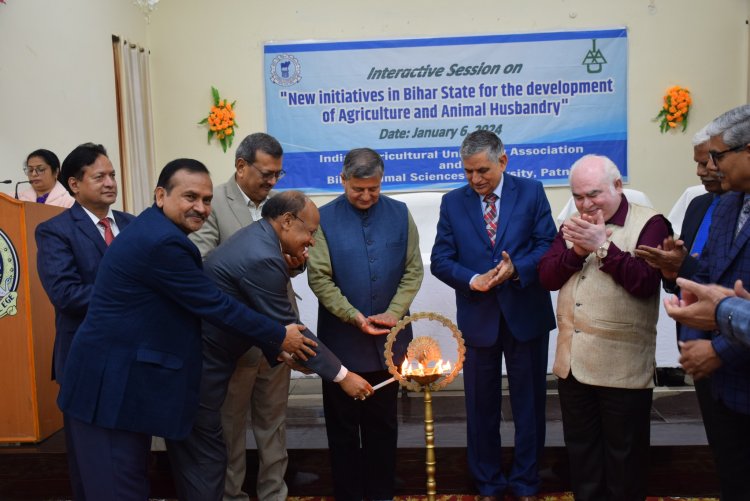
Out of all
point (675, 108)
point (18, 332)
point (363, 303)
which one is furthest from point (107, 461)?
point (675, 108)

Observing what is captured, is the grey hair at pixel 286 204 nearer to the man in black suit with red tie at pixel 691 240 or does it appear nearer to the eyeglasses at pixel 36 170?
the man in black suit with red tie at pixel 691 240

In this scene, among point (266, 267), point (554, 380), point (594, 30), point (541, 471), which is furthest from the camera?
point (594, 30)

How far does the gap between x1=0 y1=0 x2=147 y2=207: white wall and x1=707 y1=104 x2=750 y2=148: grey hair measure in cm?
444

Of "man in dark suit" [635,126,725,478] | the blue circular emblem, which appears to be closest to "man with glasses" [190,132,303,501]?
"man in dark suit" [635,126,725,478]

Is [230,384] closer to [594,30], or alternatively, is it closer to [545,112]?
[545,112]

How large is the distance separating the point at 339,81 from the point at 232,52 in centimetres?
113

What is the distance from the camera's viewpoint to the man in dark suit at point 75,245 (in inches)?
114

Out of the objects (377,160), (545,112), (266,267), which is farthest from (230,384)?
(545,112)

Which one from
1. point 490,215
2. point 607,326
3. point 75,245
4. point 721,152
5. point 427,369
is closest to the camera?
point 721,152

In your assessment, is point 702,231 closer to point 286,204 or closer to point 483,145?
point 483,145

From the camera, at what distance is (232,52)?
7520 mm

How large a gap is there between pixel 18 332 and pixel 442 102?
190 inches

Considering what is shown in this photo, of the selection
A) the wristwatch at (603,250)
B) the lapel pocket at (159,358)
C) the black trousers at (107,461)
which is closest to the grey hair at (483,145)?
the wristwatch at (603,250)

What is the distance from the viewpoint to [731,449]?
2.42m
